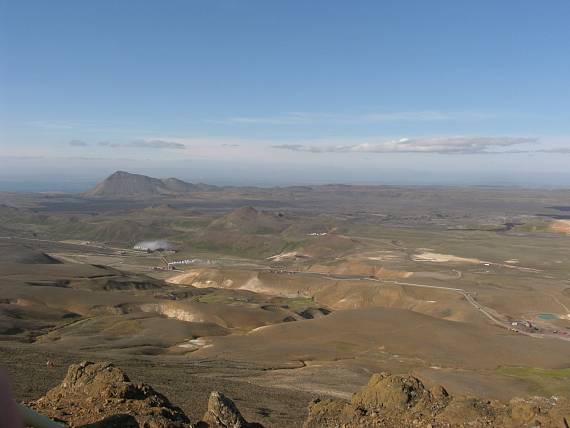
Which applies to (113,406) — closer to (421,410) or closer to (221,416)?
(221,416)

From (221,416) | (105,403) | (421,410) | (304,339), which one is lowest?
(304,339)

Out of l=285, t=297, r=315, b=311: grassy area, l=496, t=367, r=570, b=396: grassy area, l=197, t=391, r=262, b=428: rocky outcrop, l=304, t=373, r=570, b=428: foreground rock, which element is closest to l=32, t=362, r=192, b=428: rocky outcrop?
l=197, t=391, r=262, b=428: rocky outcrop

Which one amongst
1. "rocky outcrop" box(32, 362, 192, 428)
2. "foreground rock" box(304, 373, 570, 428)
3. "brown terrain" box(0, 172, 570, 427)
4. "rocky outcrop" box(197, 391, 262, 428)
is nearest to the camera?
"rocky outcrop" box(32, 362, 192, 428)

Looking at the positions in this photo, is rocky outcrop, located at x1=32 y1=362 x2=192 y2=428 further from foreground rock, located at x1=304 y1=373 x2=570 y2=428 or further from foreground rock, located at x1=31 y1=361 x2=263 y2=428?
foreground rock, located at x1=304 y1=373 x2=570 y2=428

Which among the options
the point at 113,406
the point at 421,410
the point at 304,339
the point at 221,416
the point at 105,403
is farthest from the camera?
the point at 304,339

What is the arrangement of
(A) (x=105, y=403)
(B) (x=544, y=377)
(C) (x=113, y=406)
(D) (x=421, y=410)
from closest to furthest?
(C) (x=113, y=406) → (A) (x=105, y=403) → (D) (x=421, y=410) → (B) (x=544, y=377)

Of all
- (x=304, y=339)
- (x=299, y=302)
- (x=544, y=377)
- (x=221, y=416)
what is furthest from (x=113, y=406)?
(x=299, y=302)
